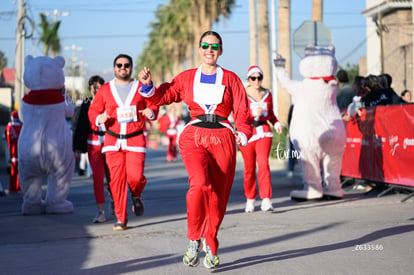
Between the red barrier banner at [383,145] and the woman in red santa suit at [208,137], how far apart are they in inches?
208

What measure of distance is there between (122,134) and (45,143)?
238 centimetres

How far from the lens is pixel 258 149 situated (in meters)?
10.4

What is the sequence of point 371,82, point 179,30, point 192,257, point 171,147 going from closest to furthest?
point 192,257, point 371,82, point 171,147, point 179,30

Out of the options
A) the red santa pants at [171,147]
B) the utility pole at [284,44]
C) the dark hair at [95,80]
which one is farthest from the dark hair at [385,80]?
the red santa pants at [171,147]

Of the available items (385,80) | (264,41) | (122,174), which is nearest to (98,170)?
(122,174)

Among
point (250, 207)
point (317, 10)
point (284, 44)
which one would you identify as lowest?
point (250, 207)

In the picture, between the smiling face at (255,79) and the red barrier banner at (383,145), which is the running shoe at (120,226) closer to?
the smiling face at (255,79)

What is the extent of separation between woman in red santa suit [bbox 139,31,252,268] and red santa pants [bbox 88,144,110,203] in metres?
3.25

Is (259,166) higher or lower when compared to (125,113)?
lower

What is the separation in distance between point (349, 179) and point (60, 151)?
19.1ft

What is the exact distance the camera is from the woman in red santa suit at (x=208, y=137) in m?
6.19

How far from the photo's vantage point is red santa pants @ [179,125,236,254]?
6176 millimetres

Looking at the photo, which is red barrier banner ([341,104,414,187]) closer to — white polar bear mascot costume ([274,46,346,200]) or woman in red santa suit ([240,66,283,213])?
white polar bear mascot costume ([274,46,346,200])

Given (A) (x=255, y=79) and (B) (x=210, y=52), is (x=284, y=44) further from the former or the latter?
(B) (x=210, y=52)
